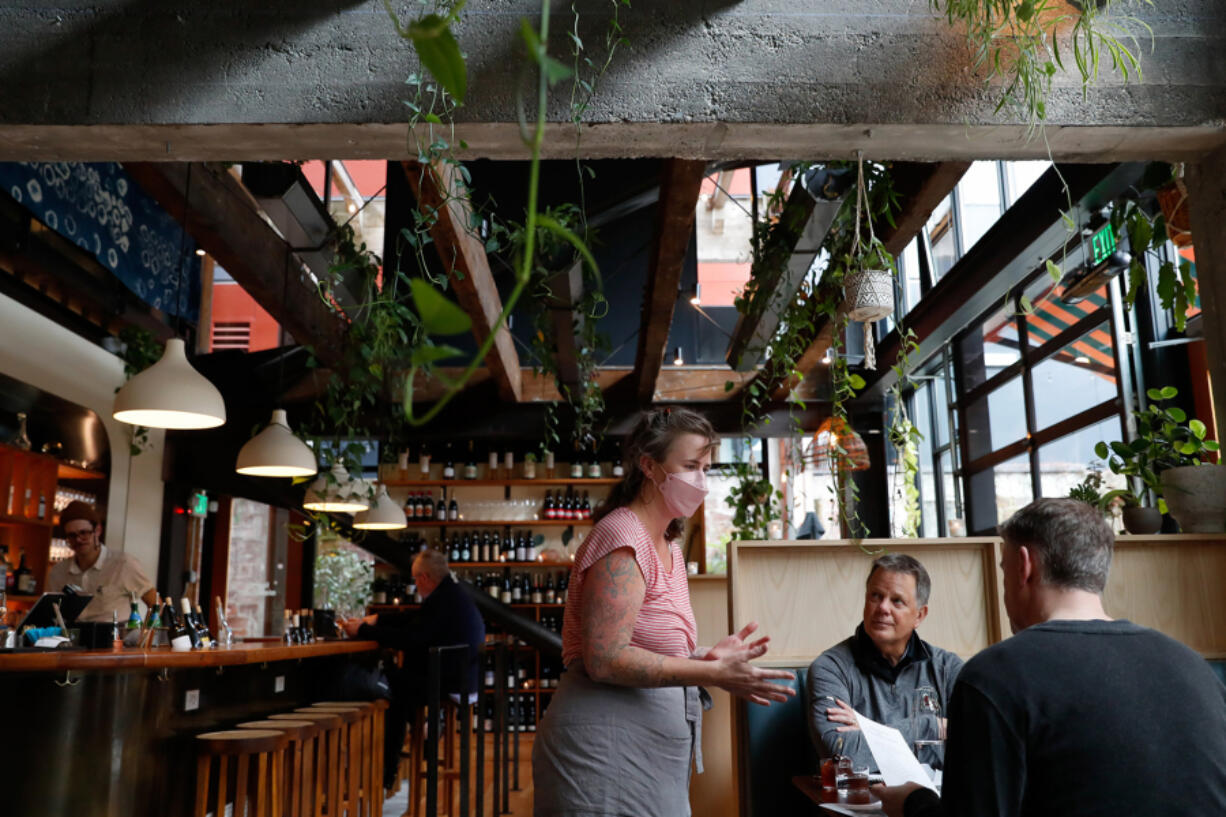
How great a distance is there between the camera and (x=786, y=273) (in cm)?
511

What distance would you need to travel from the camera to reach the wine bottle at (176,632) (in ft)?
15.0

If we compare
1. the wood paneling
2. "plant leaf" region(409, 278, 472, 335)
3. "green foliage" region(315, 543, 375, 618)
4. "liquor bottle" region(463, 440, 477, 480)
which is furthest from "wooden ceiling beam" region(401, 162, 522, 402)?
"green foliage" region(315, 543, 375, 618)

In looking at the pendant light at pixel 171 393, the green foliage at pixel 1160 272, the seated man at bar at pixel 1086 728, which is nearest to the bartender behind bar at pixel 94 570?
the pendant light at pixel 171 393

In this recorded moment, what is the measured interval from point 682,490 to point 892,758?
687 millimetres

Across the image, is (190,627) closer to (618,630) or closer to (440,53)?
(618,630)

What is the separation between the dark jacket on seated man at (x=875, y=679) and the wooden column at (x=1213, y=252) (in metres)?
1.11

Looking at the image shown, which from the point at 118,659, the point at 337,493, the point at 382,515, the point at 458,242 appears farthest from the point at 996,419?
the point at 118,659

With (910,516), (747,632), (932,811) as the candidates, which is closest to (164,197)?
(747,632)

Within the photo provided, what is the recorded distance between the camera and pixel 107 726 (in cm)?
385

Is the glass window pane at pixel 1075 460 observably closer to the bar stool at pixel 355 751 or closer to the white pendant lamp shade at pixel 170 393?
the bar stool at pixel 355 751

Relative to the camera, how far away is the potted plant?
354 cm

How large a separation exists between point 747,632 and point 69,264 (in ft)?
20.3

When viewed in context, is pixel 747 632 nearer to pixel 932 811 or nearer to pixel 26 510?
pixel 932 811

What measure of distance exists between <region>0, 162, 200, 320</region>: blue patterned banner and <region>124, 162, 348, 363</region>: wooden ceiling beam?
12.6 inches
